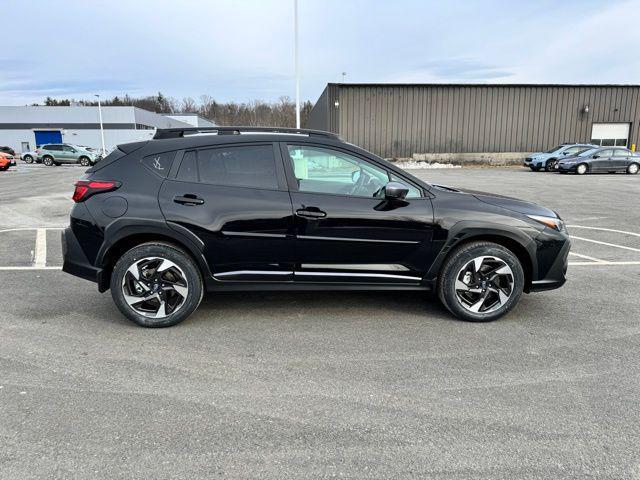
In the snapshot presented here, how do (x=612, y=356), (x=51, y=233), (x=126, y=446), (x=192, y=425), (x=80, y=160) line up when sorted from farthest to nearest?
(x=80, y=160), (x=51, y=233), (x=612, y=356), (x=192, y=425), (x=126, y=446)

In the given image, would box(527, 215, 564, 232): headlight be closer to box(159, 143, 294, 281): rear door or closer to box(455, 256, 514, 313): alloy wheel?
box(455, 256, 514, 313): alloy wheel

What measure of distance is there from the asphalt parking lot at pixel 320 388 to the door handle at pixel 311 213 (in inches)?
40.2

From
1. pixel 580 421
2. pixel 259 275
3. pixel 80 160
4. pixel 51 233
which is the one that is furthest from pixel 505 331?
pixel 80 160

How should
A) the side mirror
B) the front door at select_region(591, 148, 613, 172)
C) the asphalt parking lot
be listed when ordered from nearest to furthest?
the asphalt parking lot
the side mirror
the front door at select_region(591, 148, 613, 172)

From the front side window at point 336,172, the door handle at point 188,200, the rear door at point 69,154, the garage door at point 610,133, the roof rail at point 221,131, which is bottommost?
the door handle at point 188,200

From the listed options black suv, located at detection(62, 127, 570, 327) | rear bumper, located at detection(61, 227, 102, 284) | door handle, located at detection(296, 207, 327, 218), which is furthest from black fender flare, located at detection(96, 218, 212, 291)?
door handle, located at detection(296, 207, 327, 218)

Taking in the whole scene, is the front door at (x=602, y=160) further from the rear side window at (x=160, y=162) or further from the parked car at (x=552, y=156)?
the rear side window at (x=160, y=162)

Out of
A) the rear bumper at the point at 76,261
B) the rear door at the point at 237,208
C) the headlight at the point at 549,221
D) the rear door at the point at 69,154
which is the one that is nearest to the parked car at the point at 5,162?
the rear door at the point at 69,154

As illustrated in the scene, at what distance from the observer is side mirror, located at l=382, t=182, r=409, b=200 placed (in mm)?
4039

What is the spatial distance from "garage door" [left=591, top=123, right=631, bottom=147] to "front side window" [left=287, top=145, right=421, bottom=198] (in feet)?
125

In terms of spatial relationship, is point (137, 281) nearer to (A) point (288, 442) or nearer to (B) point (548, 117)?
(A) point (288, 442)

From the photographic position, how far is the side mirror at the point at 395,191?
4.04 m

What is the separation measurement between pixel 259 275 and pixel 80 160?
40.4 m

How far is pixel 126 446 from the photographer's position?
256cm
